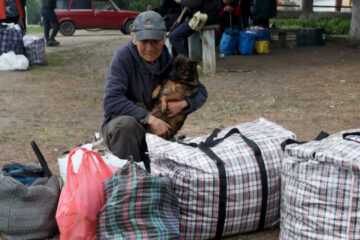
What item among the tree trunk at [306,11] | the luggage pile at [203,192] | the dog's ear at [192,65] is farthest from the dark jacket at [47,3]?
the luggage pile at [203,192]

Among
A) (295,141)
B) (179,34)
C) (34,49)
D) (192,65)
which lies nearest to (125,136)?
(192,65)

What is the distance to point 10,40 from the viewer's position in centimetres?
939

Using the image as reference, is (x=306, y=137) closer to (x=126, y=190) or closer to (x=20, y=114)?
(x=126, y=190)

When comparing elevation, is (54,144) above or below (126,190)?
below

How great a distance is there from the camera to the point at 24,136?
17.6 ft

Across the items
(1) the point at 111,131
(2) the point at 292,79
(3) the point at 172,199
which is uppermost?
(1) the point at 111,131

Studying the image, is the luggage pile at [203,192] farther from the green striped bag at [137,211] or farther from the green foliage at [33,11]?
the green foliage at [33,11]

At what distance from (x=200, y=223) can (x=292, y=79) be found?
611 centimetres

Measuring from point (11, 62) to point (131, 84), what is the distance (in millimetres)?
6803

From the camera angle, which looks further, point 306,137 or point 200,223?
point 306,137

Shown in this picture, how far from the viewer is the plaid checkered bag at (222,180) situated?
2.77 metres

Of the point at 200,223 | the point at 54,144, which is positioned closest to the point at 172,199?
the point at 200,223

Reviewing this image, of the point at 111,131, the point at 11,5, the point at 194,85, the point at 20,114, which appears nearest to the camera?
the point at 111,131

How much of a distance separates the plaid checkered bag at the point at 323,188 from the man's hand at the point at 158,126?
0.95 m
